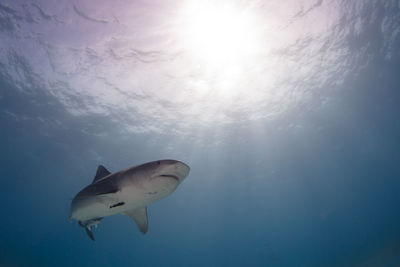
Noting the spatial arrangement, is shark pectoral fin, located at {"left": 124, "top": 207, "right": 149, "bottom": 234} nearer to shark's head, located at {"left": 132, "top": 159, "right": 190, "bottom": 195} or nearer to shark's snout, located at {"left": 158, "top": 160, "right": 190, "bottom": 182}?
shark's head, located at {"left": 132, "top": 159, "right": 190, "bottom": 195}

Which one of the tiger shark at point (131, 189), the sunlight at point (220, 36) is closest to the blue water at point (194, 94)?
the sunlight at point (220, 36)

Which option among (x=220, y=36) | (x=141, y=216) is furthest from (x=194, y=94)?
(x=141, y=216)

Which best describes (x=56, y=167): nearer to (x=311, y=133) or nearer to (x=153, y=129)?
(x=153, y=129)

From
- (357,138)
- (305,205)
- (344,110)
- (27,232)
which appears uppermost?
(305,205)

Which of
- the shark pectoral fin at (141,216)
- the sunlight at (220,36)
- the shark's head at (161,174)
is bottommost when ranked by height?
the shark pectoral fin at (141,216)

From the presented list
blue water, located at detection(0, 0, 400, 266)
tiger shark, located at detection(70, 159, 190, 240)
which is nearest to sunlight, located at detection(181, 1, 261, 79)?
blue water, located at detection(0, 0, 400, 266)

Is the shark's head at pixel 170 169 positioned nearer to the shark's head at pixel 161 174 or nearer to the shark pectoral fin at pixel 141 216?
the shark's head at pixel 161 174

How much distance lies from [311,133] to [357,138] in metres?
8.83

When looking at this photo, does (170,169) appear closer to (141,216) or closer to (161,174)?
(161,174)

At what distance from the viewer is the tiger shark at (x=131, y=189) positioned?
3.43 metres

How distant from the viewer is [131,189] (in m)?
3.78

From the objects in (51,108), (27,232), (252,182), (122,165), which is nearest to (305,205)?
(252,182)

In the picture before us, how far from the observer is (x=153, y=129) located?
21.2 meters

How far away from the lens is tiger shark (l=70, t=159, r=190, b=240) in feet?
11.3
